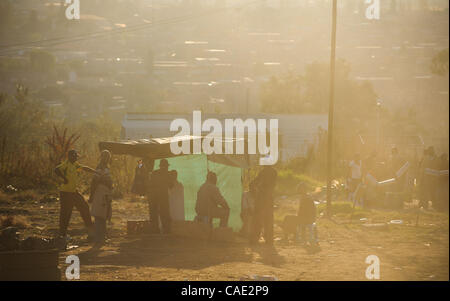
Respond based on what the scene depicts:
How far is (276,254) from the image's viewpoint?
12.6m

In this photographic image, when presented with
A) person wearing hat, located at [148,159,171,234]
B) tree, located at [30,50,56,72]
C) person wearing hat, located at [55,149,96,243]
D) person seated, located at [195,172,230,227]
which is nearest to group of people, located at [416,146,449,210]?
person seated, located at [195,172,230,227]

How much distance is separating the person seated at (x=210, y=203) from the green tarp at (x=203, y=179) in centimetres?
94

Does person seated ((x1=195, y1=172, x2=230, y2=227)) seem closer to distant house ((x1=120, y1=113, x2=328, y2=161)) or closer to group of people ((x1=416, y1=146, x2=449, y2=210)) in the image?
group of people ((x1=416, y1=146, x2=449, y2=210))

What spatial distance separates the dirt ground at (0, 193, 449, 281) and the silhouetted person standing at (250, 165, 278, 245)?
10.3 inches

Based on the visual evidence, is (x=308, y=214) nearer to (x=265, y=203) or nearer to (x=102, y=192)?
(x=265, y=203)

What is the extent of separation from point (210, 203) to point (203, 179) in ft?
6.46

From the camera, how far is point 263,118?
47375 mm

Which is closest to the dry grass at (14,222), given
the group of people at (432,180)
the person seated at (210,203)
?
the person seated at (210,203)

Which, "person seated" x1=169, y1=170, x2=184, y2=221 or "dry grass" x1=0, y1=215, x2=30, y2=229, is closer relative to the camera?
"dry grass" x1=0, y1=215, x2=30, y2=229

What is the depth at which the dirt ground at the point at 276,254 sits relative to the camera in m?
10.5

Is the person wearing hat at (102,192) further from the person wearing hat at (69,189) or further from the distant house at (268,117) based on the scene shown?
the distant house at (268,117)

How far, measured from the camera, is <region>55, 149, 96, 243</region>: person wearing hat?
1294 cm

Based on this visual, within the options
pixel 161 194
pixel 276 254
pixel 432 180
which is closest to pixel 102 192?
pixel 161 194

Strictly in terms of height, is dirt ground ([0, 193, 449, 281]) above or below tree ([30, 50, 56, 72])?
below
